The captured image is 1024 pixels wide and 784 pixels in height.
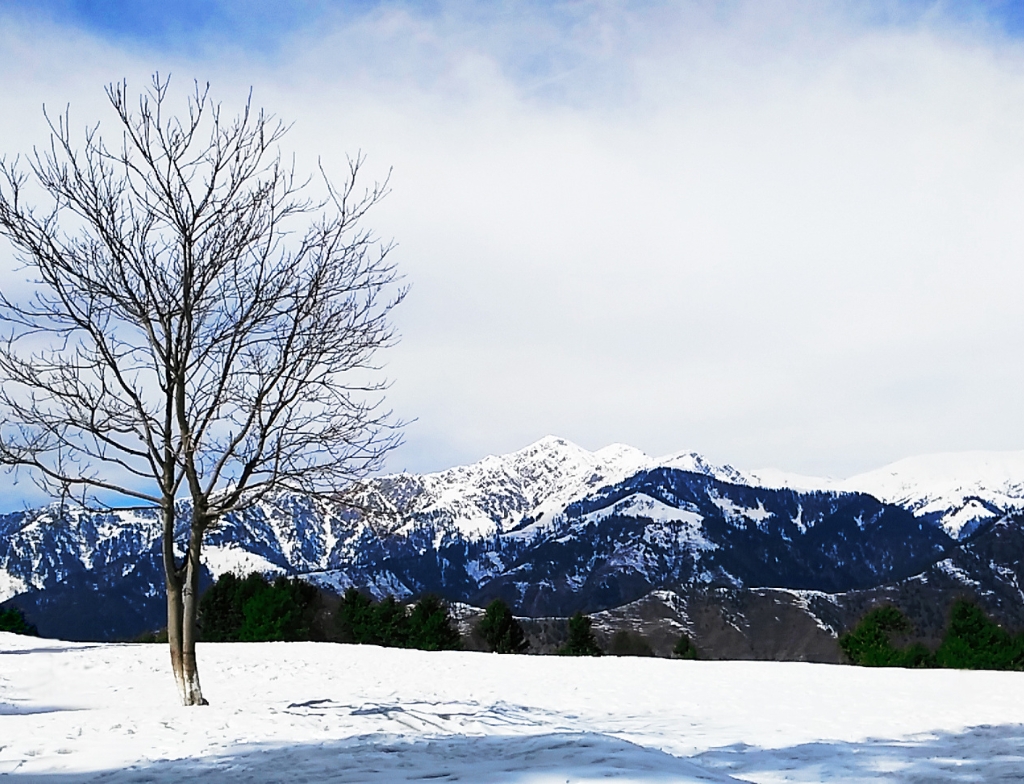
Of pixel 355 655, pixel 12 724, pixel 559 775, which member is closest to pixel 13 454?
pixel 12 724

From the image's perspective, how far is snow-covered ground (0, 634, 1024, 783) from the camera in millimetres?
7801

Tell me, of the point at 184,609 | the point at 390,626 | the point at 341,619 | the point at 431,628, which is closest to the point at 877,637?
the point at 431,628

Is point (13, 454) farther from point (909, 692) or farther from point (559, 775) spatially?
point (909, 692)

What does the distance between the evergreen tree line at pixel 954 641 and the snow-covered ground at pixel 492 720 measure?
17.7 metres

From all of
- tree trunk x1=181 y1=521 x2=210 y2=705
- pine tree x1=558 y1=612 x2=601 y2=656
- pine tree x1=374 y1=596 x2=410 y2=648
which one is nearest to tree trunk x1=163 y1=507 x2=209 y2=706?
tree trunk x1=181 y1=521 x2=210 y2=705

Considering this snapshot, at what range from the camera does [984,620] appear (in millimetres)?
41688

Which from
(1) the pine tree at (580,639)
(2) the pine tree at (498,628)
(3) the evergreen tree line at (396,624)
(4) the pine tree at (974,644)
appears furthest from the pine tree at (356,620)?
(4) the pine tree at (974,644)

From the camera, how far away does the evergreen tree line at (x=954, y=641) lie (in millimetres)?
38625

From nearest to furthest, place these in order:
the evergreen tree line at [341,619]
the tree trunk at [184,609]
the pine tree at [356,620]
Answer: the tree trunk at [184,609]
the evergreen tree line at [341,619]
the pine tree at [356,620]

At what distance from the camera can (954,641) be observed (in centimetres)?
4122

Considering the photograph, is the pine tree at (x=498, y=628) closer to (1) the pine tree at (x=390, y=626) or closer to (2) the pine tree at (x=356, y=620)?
(1) the pine tree at (x=390, y=626)

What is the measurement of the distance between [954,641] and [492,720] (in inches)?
1404

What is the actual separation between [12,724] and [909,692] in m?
13.9

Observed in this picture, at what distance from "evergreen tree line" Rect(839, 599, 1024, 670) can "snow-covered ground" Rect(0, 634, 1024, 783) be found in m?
17.7
